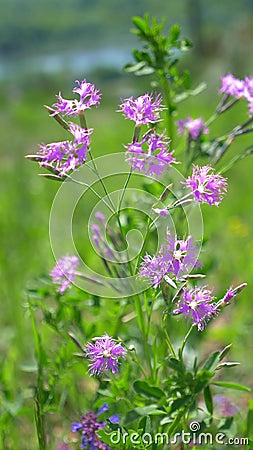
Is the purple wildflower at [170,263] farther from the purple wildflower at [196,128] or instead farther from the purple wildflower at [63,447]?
the purple wildflower at [63,447]

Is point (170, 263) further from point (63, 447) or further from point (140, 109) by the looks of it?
point (63, 447)

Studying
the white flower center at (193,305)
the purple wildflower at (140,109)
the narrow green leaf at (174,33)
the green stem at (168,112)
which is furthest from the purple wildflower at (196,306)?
the narrow green leaf at (174,33)

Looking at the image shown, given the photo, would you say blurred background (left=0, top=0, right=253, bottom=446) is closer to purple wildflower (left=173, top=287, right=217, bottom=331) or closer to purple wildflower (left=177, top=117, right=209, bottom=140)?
purple wildflower (left=177, top=117, right=209, bottom=140)

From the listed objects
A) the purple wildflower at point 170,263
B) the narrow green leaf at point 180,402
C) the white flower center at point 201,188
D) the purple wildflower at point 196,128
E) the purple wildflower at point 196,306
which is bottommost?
the narrow green leaf at point 180,402

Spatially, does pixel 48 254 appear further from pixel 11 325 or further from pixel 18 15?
pixel 18 15

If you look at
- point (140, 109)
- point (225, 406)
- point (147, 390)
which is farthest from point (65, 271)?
point (225, 406)

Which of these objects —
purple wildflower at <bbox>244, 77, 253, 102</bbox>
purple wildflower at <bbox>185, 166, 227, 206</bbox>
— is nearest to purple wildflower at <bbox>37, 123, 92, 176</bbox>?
purple wildflower at <bbox>185, 166, 227, 206</bbox>
